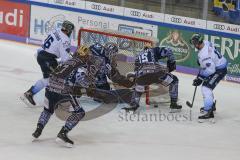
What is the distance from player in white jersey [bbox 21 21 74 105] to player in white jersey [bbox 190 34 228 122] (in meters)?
1.79

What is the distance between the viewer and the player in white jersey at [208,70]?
371 inches

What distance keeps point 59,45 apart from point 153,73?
1.47 m

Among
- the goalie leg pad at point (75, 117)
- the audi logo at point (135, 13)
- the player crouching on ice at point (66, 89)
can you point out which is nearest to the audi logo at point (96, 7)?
the audi logo at point (135, 13)

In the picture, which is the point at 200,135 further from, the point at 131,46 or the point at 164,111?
the point at 131,46

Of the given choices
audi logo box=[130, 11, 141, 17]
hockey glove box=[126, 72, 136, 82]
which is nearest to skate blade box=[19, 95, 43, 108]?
hockey glove box=[126, 72, 136, 82]

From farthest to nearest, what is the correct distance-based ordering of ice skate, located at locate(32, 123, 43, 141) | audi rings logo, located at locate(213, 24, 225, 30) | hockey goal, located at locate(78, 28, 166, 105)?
audi rings logo, located at locate(213, 24, 225, 30) < hockey goal, located at locate(78, 28, 166, 105) < ice skate, located at locate(32, 123, 43, 141)

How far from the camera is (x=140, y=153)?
7.86m

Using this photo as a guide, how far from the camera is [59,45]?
9.46m

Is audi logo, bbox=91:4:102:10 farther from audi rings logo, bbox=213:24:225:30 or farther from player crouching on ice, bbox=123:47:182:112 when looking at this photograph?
player crouching on ice, bbox=123:47:182:112

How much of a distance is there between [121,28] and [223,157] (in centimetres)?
569
